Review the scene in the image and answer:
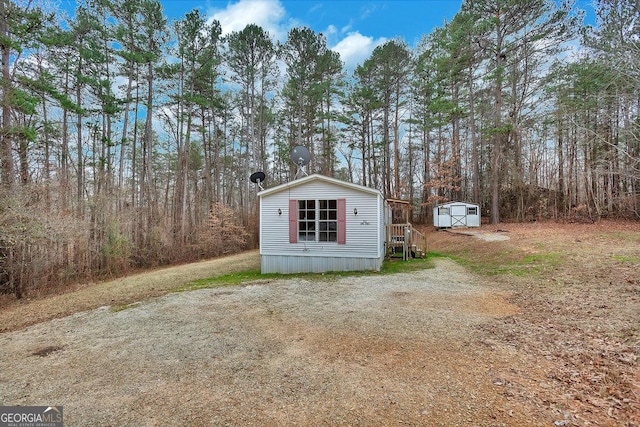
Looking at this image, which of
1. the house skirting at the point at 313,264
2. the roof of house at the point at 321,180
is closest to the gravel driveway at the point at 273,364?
the house skirting at the point at 313,264

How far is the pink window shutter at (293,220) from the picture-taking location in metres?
9.20

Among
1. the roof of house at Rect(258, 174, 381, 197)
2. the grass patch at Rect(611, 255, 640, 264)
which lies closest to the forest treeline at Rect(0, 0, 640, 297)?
the grass patch at Rect(611, 255, 640, 264)

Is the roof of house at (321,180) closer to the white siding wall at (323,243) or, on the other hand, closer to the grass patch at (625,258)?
the white siding wall at (323,243)

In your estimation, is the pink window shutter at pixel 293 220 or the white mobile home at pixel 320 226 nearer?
the white mobile home at pixel 320 226

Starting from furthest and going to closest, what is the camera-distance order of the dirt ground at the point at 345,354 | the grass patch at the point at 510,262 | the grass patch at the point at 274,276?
the grass patch at the point at 274,276 → the grass patch at the point at 510,262 → the dirt ground at the point at 345,354

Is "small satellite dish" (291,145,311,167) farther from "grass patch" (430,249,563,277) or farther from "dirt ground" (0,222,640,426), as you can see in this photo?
"grass patch" (430,249,563,277)

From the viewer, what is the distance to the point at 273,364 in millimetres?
3395

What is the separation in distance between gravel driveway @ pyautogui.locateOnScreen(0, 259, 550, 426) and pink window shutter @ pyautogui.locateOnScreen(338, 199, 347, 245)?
3.17 m

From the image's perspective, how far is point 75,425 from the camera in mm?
2445

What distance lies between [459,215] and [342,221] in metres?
13.1

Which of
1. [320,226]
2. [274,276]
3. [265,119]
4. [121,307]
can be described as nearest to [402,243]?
[320,226]

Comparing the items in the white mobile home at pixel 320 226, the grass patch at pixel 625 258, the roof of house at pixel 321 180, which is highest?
the roof of house at pixel 321 180

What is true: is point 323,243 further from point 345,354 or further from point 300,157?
point 345,354

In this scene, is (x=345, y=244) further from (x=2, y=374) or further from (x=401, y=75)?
(x=401, y=75)
